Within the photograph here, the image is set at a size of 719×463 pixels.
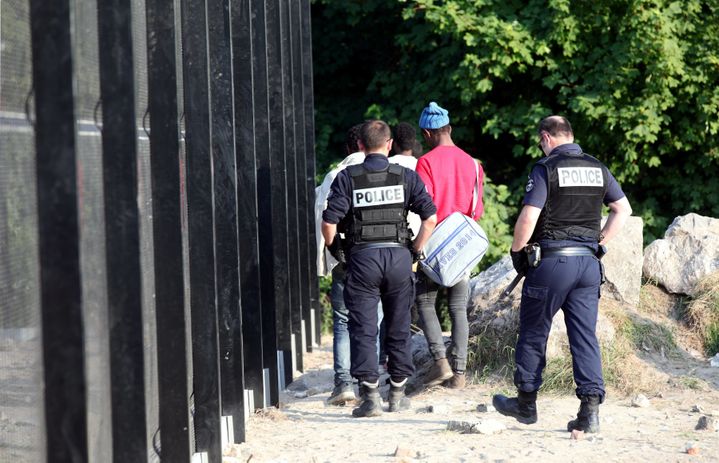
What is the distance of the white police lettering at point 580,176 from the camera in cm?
595

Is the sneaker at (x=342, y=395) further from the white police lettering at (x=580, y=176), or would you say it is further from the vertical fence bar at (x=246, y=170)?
the white police lettering at (x=580, y=176)

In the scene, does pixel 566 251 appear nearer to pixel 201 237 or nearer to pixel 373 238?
pixel 373 238

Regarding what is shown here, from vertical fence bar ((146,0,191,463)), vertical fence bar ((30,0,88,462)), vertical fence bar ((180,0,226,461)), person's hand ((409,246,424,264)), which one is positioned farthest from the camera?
person's hand ((409,246,424,264))

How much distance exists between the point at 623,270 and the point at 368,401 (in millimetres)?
3349

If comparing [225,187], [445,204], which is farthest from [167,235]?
[445,204]

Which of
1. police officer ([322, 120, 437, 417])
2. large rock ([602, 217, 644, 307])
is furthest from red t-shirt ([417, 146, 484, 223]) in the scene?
large rock ([602, 217, 644, 307])

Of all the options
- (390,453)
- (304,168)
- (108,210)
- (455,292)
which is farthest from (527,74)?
(108,210)

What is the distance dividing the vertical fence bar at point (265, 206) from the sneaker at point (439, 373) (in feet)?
3.46

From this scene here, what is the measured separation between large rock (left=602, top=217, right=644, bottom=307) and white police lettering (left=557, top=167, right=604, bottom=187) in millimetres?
3113

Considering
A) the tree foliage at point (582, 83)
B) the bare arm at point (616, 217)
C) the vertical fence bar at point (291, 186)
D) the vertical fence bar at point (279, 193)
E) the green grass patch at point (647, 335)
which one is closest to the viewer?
the bare arm at point (616, 217)

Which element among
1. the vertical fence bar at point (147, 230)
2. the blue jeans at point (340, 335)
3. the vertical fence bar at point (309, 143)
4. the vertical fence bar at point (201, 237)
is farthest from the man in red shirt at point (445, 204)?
the vertical fence bar at point (309, 143)

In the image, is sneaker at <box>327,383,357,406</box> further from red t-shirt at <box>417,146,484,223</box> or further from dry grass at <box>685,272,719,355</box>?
dry grass at <box>685,272,719,355</box>

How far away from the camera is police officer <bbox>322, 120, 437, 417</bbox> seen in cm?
651

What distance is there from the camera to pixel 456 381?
24.8 feet
